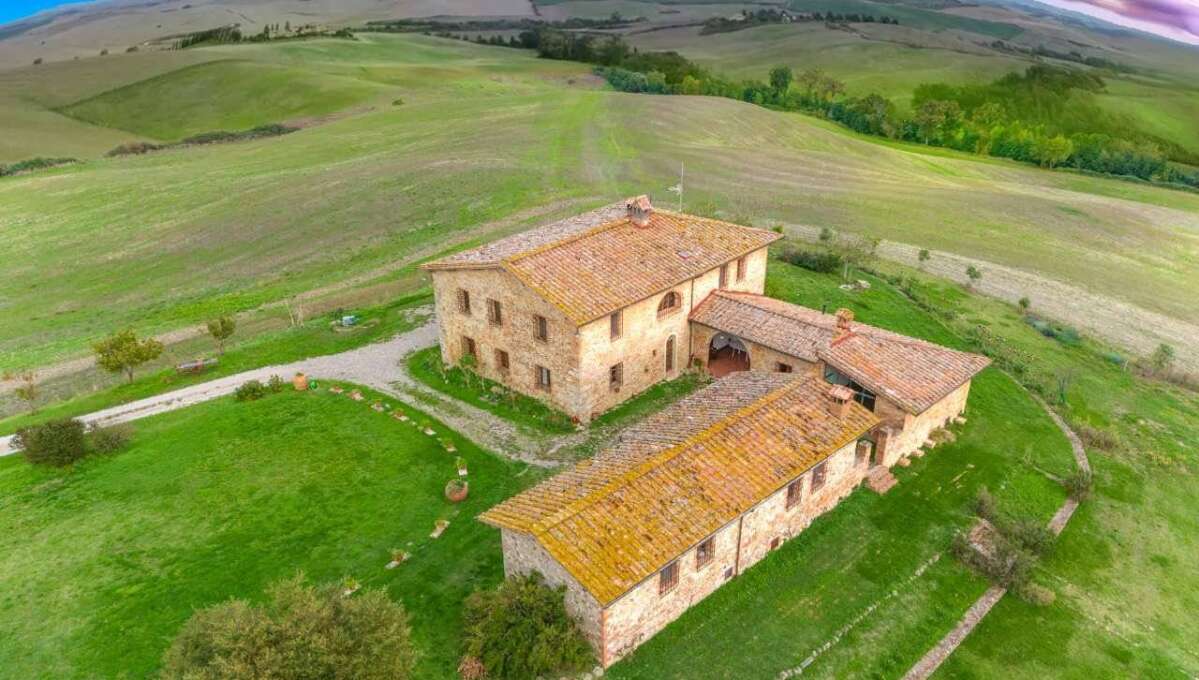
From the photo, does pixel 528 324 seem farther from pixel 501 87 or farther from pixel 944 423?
pixel 501 87

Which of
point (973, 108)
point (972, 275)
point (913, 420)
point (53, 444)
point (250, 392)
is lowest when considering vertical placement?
point (973, 108)

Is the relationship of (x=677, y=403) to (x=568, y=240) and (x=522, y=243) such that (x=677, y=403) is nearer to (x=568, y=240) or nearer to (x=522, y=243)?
(x=568, y=240)

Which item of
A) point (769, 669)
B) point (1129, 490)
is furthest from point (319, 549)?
point (1129, 490)

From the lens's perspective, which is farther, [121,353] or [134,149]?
[134,149]

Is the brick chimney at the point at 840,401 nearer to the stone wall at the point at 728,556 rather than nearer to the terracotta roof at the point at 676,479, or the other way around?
the terracotta roof at the point at 676,479

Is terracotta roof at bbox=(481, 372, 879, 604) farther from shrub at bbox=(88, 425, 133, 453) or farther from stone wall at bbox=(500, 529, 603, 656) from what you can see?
shrub at bbox=(88, 425, 133, 453)

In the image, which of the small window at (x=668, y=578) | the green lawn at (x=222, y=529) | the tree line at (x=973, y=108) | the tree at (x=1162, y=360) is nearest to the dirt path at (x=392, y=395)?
the green lawn at (x=222, y=529)

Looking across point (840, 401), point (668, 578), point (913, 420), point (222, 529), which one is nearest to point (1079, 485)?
point (913, 420)
